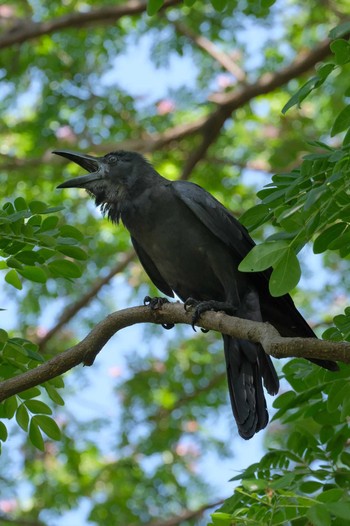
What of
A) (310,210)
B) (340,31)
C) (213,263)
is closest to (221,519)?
(310,210)

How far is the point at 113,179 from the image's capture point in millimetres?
5477

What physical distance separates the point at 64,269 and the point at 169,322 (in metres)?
0.62

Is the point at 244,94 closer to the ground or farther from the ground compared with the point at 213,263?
farther from the ground

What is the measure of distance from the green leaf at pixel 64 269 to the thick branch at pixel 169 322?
28 centimetres

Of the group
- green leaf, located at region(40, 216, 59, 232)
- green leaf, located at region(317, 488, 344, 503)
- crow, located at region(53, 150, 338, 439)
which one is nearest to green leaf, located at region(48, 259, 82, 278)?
green leaf, located at region(40, 216, 59, 232)

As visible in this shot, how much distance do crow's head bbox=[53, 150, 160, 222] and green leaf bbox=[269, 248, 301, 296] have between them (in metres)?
2.26

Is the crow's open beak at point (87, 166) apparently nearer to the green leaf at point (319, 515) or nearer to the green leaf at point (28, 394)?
the green leaf at point (28, 394)

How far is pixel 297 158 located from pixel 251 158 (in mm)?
856

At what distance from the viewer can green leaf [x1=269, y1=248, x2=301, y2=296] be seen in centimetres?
319

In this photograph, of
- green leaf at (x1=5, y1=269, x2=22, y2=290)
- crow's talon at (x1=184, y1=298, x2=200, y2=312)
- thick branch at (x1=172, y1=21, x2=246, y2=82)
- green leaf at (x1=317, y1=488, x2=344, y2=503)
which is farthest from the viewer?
thick branch at (x1=172, y1=21, x2=246, y2=82)

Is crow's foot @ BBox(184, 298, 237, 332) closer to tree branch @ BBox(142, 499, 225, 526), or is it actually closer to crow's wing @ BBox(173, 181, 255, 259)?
crow's wing @ BBox(173, 181, 255, 259)

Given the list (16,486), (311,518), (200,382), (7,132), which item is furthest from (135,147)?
(311,518)

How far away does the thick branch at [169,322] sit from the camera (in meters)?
3.15

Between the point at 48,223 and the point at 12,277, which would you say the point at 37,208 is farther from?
the point at 12,277
